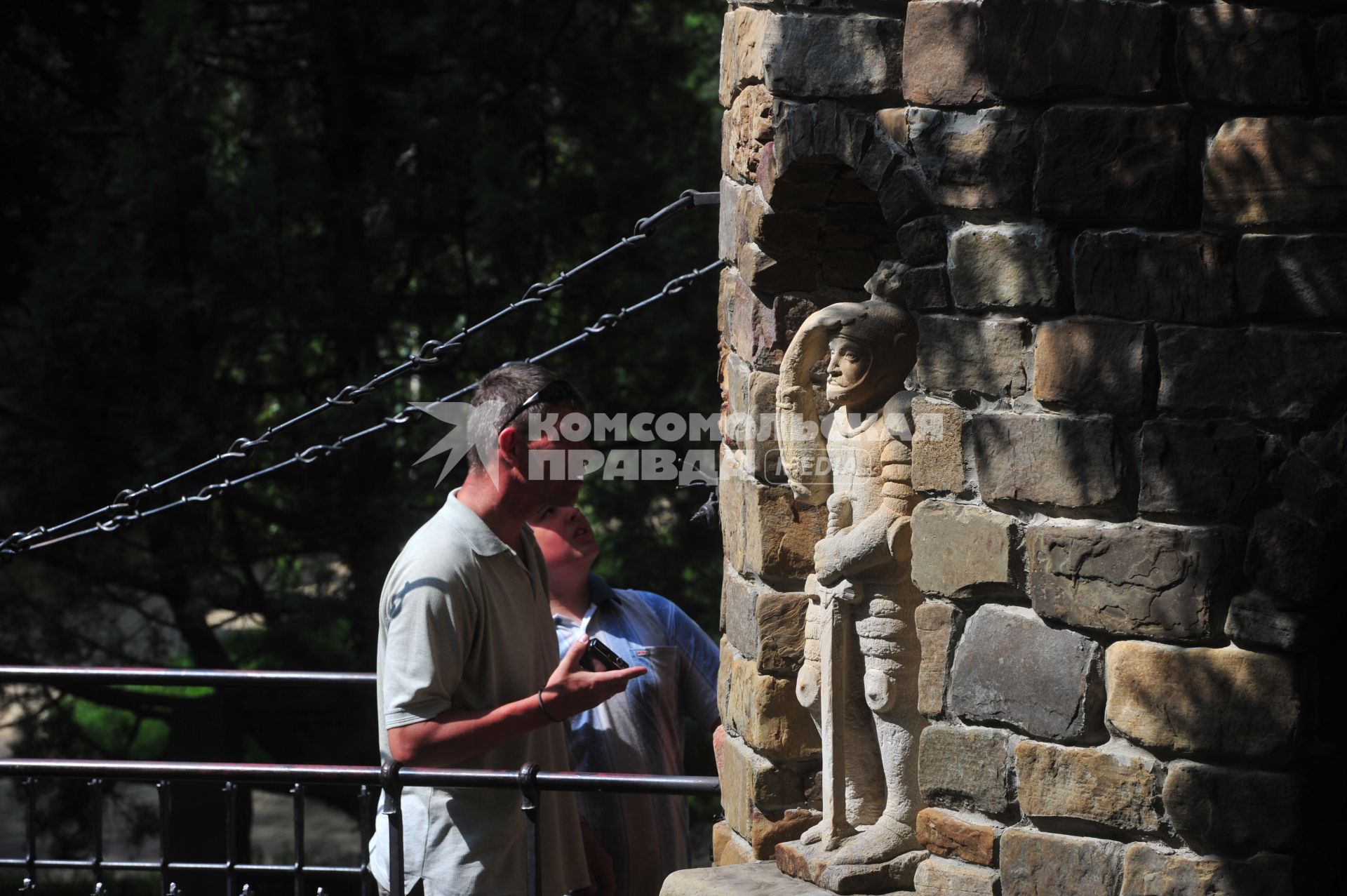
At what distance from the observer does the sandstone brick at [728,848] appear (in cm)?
288

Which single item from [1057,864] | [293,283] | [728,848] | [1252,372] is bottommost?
[728,848]

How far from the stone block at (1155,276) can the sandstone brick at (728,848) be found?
4.25ft

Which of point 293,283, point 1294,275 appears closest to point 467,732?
point 1294,275

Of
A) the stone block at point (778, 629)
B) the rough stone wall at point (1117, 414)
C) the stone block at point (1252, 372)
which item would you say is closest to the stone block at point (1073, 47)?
the rough stone wall at point (1117, 414)

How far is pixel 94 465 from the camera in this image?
22.8ft

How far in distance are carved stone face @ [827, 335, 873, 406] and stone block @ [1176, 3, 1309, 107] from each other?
0.68 meters

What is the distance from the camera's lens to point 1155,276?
2156 millimetres

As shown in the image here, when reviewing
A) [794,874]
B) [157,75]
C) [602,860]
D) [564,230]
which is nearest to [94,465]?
[157,75]

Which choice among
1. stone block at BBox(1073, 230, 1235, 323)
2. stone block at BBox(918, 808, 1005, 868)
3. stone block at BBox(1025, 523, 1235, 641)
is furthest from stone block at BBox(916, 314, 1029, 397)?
stone block at BBox(918, 808, 1005, 868)

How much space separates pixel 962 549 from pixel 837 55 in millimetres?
863

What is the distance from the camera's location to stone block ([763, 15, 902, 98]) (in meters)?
2.46

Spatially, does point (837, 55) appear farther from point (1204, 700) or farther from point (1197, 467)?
point (1204, 700)

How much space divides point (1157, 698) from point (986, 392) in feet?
1.74

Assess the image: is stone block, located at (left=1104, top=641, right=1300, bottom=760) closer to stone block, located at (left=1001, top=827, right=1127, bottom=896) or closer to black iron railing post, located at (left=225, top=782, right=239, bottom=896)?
stone block, located at (left=1001, top=827, right=1127, bottom=896)
